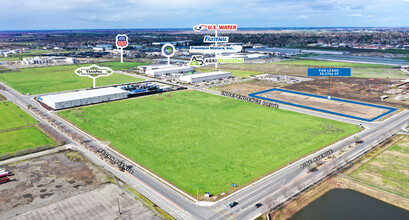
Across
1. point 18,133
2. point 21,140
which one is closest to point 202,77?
point 18,133

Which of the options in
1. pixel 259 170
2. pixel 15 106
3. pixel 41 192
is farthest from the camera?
pixel 15 106

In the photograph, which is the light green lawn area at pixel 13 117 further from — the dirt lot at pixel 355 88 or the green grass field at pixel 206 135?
the dirt lot at pixel 355 88

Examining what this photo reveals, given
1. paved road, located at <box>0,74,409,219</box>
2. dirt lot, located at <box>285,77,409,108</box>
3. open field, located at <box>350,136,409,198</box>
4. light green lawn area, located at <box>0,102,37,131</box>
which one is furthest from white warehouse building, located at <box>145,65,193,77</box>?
open field, located at <box>350,136,409,198</box>

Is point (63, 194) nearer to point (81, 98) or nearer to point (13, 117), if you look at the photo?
point (13, 117)

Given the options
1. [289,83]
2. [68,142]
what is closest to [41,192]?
[68,142]

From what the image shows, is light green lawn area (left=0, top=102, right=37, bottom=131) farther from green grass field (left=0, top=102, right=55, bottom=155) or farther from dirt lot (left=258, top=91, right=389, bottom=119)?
dirt lot (left=258, top=91, right=389, bottom=119)

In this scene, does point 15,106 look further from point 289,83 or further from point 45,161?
point 289,83

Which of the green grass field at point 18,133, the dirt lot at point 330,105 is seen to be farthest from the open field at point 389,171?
the green grass field at point 18,133
